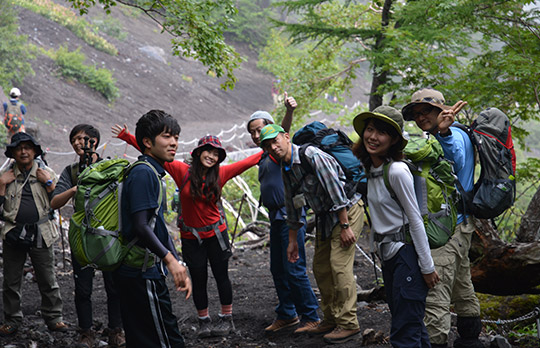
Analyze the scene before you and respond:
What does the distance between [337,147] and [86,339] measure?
2986mm

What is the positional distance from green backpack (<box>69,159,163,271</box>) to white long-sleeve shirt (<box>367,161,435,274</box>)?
1.34 m

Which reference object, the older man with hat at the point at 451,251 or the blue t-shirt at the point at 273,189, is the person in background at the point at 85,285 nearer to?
the blue t-shirt at the point at 273,189

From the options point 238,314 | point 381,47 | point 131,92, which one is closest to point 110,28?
point 131,92

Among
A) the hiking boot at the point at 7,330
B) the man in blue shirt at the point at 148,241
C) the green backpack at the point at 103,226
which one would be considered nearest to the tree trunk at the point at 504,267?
the man in blue shirt at the point at 148,241

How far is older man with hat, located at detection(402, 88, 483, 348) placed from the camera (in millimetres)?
3553

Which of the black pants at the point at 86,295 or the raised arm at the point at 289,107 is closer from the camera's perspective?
the black pants at the point at 86,295

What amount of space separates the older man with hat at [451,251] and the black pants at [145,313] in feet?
5.79

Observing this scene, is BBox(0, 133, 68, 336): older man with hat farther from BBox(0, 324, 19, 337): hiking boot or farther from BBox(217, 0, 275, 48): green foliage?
BBox(217, 0, 275, 48): green foliage

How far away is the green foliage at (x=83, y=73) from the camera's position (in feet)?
97.4

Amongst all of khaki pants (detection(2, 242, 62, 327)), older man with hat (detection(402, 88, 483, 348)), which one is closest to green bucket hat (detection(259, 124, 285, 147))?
older man with hat (detection(402, 88, 483, 348))

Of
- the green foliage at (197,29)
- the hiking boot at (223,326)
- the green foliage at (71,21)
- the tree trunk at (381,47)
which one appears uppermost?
the green foliage at (71,21)

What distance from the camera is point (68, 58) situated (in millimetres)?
29734

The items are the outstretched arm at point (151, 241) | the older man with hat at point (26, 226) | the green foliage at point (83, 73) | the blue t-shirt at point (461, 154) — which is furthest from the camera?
the green foliage at point (83, 73)

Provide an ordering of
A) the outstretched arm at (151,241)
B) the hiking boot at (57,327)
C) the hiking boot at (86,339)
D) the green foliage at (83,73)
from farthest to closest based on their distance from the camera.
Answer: the green foliage at (83,73), the hiking boot at (57,327), the hiking boot at (86,339), the outstretched arm at (151,241)
